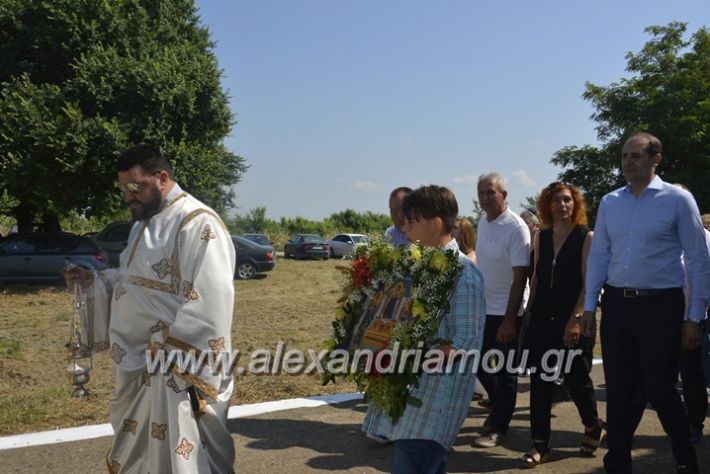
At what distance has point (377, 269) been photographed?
136 inches

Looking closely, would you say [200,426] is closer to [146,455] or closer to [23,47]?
[146,455]

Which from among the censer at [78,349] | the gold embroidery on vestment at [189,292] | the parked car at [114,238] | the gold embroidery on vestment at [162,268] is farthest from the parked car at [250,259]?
the gold embroidery on vestment at [189,292]

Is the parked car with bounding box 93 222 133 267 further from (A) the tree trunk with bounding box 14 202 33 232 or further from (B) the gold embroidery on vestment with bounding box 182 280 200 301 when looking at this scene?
(B) the gold embroidery on vestment with bounding box 182 280 200 301

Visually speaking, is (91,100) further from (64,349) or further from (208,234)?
(208,234)

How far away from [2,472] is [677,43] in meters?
38.7

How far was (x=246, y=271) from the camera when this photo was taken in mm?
22938

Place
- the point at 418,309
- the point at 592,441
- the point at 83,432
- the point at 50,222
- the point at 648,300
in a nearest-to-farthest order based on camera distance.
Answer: the point at 418,309 → the point at 648,300 → the point at 592,441 → the point at 83,432 → the point at 50,222

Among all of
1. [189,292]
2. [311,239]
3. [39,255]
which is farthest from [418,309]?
[311,239]

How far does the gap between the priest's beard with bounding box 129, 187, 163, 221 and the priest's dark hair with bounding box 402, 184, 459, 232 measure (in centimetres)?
145

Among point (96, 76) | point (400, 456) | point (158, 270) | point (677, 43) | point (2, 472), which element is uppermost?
point (677, 43)

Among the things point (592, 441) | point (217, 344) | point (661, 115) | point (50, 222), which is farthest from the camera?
point (661, 115)

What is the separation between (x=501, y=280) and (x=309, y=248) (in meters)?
32.1

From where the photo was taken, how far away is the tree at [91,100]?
1920 cm

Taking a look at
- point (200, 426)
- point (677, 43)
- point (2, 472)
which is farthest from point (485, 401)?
point (677, 43)
